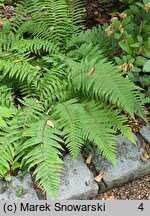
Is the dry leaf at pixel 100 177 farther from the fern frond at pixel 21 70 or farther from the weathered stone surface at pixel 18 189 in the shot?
the fern frond at pixel 21 70

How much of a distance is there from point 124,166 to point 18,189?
1.07 m

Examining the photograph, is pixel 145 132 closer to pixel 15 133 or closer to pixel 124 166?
pixel 124 166

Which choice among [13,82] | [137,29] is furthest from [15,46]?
[137,29]

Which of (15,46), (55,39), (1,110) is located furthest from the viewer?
(55,39)

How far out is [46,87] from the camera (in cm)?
370

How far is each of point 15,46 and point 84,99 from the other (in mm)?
1002

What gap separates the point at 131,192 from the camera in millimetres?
3439

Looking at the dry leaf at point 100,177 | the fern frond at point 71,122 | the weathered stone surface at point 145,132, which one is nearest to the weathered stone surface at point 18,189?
the fern frond at point 71,122

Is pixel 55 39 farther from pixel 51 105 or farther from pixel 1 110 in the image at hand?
pixel 1 110

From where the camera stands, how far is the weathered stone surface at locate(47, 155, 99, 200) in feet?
10.5

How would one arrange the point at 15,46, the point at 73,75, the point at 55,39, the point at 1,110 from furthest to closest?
the point at 55,39 < the point at 15,46 < the point at 73,75 < the point at 1,110

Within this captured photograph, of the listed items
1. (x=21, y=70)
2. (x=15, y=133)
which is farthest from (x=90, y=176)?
(x=21, y=70)

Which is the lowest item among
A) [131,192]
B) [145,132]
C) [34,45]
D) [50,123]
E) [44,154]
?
[131,192]

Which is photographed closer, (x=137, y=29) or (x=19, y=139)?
(x=19, y=139)
